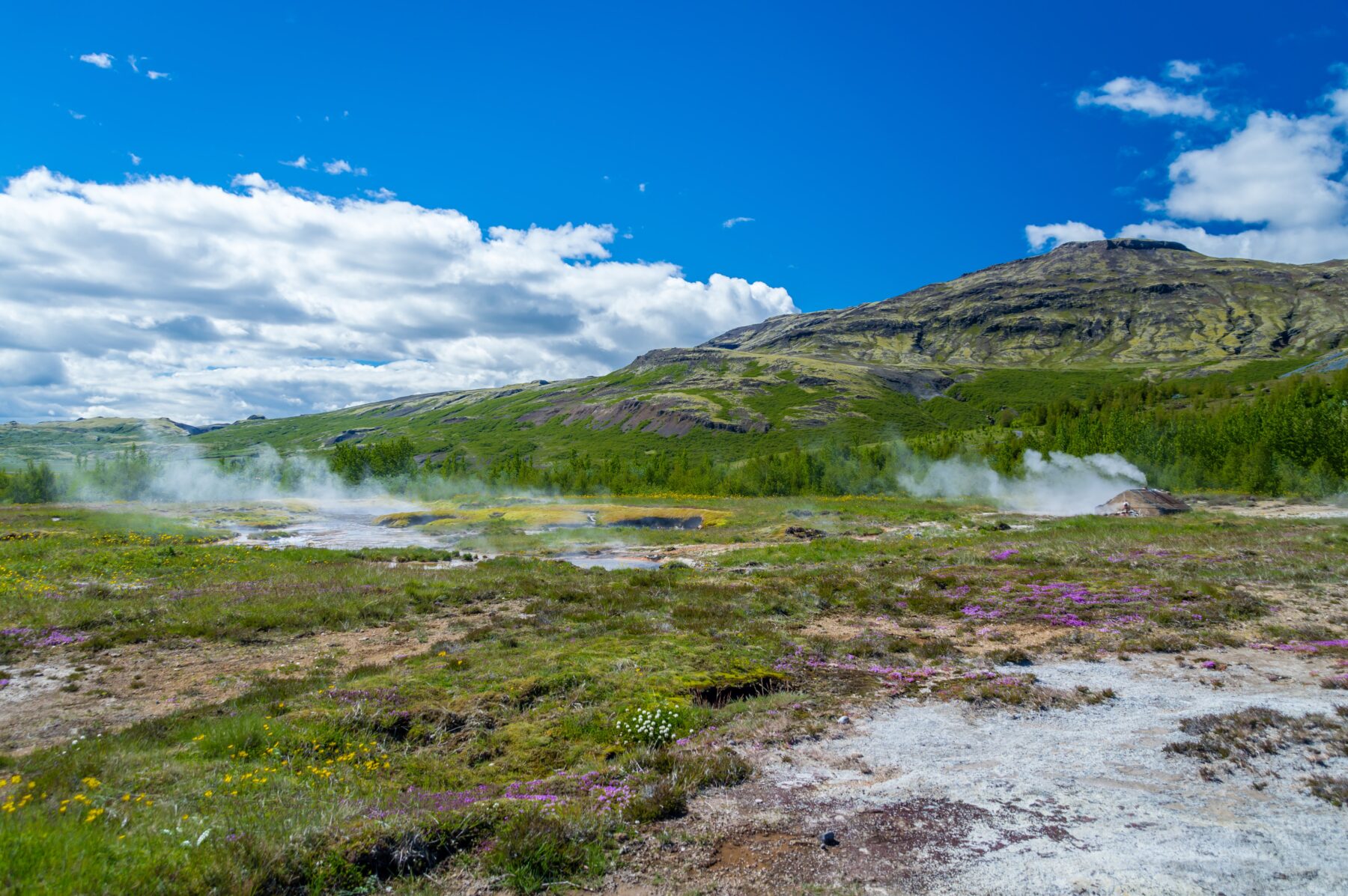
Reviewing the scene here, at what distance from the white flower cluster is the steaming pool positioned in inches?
944

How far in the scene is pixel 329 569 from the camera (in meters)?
32.0

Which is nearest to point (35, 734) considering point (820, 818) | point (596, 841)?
point (596, 841)

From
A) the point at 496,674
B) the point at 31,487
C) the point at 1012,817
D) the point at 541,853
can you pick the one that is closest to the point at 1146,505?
the point at 1012,817

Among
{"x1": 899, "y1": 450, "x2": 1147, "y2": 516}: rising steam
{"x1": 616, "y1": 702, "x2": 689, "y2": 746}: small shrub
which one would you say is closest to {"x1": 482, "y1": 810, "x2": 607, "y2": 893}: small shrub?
{"x1": 616, "y1": 702, "x2": 689, "y2": 746}: small shrub

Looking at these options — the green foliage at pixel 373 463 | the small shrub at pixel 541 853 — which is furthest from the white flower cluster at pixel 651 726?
the green foliage at pixel 373 463

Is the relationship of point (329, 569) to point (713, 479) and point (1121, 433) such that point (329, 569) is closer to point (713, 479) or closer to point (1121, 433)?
point (713, 479)

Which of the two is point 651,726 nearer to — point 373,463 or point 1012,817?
point 1012,817

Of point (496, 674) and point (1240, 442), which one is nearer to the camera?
point (496, 674)

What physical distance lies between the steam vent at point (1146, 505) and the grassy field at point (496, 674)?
16.7 m

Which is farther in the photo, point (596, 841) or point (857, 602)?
point (857, 602)

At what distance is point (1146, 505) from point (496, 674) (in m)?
60.7

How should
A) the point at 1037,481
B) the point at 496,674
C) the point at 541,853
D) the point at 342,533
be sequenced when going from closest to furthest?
the point at 541,853 < the point at 496,674 < the point at 342,533 < the point at 1037,481

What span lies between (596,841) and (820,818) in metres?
2.89

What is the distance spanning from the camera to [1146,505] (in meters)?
54.5
